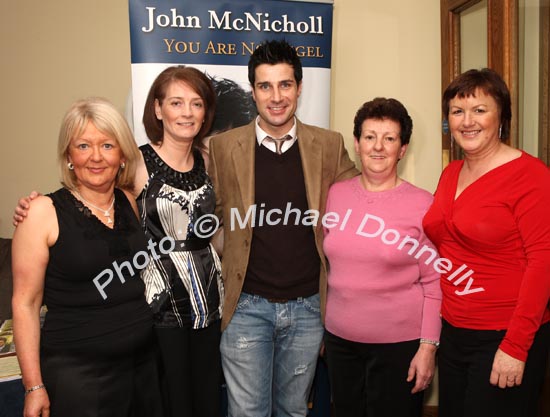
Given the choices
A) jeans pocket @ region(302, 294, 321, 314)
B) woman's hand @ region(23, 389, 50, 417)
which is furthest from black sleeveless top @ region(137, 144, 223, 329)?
woman's hand @ region(23, 389, 50, 417)

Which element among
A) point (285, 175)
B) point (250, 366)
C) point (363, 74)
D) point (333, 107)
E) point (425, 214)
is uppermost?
point (363, 74)

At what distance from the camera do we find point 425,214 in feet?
6.24

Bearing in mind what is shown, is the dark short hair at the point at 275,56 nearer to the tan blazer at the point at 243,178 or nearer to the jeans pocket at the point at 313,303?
the tan blazer at the point at 243,178

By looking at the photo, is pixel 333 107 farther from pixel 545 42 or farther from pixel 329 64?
pixel 545 42

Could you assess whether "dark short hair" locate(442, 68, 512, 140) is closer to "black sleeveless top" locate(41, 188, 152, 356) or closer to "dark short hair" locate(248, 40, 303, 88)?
"dark short hair" locate(248, 40, 303, 88)

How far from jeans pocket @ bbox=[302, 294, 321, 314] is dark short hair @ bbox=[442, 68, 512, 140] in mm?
939

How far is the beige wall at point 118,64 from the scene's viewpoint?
3186mm

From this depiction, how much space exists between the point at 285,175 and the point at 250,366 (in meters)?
0.79

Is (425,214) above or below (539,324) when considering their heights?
above

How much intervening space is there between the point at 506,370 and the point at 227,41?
203 cm

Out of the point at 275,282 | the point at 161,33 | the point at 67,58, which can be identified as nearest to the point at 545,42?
the point at 275,282

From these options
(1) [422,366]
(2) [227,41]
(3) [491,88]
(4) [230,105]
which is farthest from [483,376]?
(2) [227,41]

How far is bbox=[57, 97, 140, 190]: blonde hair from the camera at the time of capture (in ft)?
5.47

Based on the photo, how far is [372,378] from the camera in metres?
1.93
